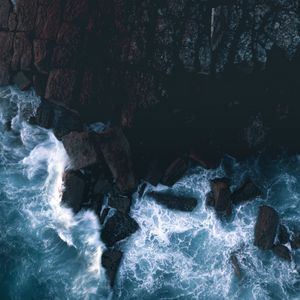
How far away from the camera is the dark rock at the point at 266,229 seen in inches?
776

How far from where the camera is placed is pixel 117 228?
20250mm

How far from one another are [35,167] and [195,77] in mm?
9937

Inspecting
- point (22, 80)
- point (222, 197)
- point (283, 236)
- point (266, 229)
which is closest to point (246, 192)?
point (222, 197)

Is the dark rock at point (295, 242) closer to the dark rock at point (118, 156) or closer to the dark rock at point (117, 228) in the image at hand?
the dark rock at point (117, 228)

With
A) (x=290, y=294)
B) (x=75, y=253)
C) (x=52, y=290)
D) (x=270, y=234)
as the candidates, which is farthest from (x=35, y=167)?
(x=290, y=294)

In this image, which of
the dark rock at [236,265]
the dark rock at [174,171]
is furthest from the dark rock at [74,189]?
the dark rock at [236,265]

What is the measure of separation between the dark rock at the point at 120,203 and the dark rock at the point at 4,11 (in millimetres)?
11260

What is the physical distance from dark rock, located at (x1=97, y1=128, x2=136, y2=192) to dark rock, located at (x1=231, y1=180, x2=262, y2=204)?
5.40 m

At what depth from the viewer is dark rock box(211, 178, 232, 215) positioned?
66.1 ft

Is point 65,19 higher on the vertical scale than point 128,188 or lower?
higher

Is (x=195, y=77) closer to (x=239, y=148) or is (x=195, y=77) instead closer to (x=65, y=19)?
(x=239, y=148)

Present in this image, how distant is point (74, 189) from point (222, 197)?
7636 mm

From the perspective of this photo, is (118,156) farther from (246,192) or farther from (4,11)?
(4,11)

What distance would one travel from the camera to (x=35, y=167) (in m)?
21.6
